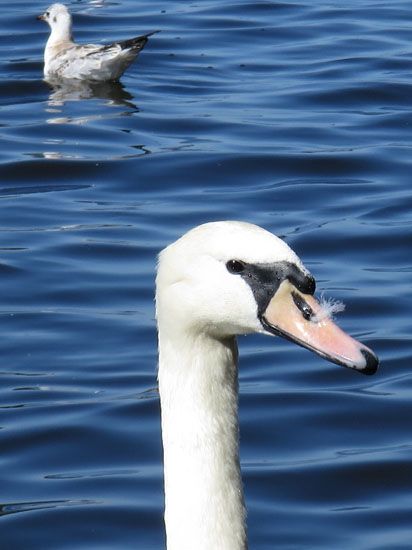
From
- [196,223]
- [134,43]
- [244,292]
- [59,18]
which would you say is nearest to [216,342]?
[244,292]

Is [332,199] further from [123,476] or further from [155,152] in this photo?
[123,476]

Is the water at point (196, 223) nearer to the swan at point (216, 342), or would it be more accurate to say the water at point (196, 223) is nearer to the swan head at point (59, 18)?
the swan head at point (59, 18)

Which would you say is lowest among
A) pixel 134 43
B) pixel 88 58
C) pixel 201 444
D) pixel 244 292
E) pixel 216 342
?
pixel 88 58

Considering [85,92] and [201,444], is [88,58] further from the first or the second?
[201,444]

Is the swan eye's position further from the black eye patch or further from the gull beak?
the gull beak

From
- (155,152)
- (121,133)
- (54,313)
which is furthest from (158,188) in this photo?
(54,313)

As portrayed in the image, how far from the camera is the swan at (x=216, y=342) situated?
4.69 metres

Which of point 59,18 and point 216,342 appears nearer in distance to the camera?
point 216,342

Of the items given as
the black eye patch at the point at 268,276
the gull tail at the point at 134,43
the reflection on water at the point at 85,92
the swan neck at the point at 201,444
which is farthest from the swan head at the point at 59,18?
the black eye patch at the point at 268,276

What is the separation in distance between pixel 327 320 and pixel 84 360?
4.53 m

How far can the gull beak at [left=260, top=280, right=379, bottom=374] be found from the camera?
4.71 metres

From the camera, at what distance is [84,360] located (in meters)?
9.19

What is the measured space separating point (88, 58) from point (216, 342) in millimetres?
12853

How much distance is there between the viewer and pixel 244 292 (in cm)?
471
